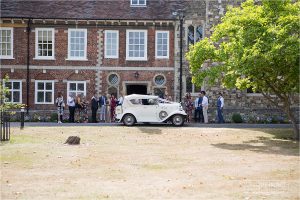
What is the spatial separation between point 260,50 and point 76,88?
1573cm

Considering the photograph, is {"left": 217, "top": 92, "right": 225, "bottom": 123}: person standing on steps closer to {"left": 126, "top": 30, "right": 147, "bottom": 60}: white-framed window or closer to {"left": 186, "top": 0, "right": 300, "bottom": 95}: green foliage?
{"left": 126, "top": 30, "right": 147, "bottom": 60}: white-framed window

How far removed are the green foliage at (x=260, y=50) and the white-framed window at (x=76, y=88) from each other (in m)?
12.0

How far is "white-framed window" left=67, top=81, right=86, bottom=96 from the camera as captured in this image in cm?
3091

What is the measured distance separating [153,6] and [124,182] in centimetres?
2234

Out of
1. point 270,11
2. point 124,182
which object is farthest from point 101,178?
point 270,11

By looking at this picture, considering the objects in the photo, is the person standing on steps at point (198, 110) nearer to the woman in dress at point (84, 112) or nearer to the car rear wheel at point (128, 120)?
the car rear wheel at point (128, 120)

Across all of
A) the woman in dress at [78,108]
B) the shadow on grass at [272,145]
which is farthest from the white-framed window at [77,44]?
the shadow on grass at [272,145]

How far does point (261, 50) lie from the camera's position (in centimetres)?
1803

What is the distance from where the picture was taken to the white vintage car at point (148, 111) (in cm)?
2531

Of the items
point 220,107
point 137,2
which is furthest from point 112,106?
point 137,2

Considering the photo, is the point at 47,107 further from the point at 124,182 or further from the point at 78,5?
the point at 124,182

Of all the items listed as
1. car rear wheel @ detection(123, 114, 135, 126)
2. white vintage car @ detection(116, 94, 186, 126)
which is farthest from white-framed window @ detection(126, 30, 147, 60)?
car rear wheel @ detection(123, 114, 135, 126)

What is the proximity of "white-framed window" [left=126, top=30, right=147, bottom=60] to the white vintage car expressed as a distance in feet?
20.4

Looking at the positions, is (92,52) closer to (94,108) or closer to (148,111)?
(94,108)
